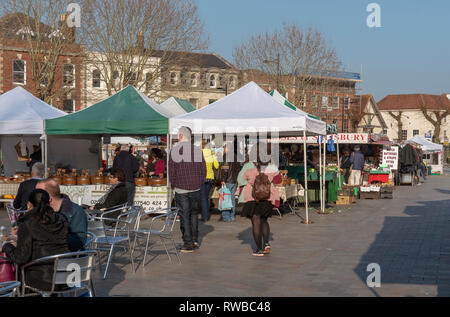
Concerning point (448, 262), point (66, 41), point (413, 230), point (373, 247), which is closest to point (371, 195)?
point (413, 230)

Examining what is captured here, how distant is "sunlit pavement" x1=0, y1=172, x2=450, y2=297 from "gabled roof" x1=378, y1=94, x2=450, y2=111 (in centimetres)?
9141

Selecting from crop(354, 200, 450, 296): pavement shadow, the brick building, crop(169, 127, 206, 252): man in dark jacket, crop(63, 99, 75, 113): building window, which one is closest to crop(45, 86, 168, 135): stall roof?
crop(169, 127, 206, 252): man in dark jacket

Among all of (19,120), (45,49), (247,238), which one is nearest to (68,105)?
(45,49)

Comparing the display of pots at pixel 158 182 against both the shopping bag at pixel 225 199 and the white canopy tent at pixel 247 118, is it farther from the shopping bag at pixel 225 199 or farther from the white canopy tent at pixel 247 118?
the shopping bag at pixel 225 199

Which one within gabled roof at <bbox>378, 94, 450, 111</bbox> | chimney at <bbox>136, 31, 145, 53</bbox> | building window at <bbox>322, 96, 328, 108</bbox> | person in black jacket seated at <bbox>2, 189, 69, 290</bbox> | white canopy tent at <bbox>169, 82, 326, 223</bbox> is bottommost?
person in black jacket seated at <bbox>2, 189, 69, 290</bbox>

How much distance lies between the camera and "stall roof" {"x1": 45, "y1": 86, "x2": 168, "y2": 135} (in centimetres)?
1365

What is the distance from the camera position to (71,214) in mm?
6117

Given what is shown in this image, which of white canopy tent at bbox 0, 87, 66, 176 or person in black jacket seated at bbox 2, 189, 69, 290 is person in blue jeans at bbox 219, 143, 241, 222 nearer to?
white canopy tent at bbox 0, 87, 66, 176

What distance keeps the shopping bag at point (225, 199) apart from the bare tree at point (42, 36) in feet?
55.3

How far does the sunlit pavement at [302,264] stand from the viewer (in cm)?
686

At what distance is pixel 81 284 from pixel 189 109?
48.1ft

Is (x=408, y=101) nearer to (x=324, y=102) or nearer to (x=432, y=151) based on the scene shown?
(x=324, y=102)

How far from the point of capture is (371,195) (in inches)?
829
